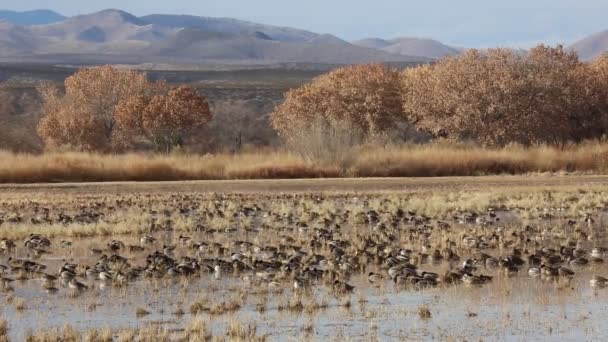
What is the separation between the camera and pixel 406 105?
56.5 m

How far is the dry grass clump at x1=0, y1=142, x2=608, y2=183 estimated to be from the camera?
42.9m

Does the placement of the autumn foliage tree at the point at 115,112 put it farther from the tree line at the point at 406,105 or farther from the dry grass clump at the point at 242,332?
the dry grass clump at the point at 242,332

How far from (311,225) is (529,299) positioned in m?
9.84

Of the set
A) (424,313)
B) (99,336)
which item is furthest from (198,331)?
(424,313)

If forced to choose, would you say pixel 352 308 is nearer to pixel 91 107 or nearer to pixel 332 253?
pixel 332 253

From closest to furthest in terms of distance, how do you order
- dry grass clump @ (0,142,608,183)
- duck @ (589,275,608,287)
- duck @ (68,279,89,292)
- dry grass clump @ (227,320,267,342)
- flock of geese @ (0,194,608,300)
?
1. dry grass clump @ (227,320,267,342)
2. duck @ (589,275,608,287)
3. duck @ (68,279,89,292)
4. flock of geese @ (0,194,608,300)
5. dry grass clump @ (0,142,608,183)

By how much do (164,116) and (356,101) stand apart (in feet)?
37.1

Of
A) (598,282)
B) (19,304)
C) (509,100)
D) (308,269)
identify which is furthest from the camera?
(509,100)

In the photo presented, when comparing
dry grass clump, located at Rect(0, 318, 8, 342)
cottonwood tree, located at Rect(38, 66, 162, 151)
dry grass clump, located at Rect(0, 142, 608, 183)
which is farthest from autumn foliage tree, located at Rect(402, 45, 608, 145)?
dry grass clump, located at Rect(0, 318, 8, 342)

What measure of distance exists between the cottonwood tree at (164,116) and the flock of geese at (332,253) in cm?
3737

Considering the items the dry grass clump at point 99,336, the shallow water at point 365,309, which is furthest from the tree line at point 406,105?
the dry grass clump at point 99,336

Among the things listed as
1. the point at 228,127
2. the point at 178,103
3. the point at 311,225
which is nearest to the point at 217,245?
the point at 311,225

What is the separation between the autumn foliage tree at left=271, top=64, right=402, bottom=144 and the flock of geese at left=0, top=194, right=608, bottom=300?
33203 millimetres

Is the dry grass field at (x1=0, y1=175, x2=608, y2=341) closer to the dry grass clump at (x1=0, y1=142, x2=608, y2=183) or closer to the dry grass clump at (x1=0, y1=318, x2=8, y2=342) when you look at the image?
the dry grass clump at (x1=0, y1=318, x2=8, y2=342)
